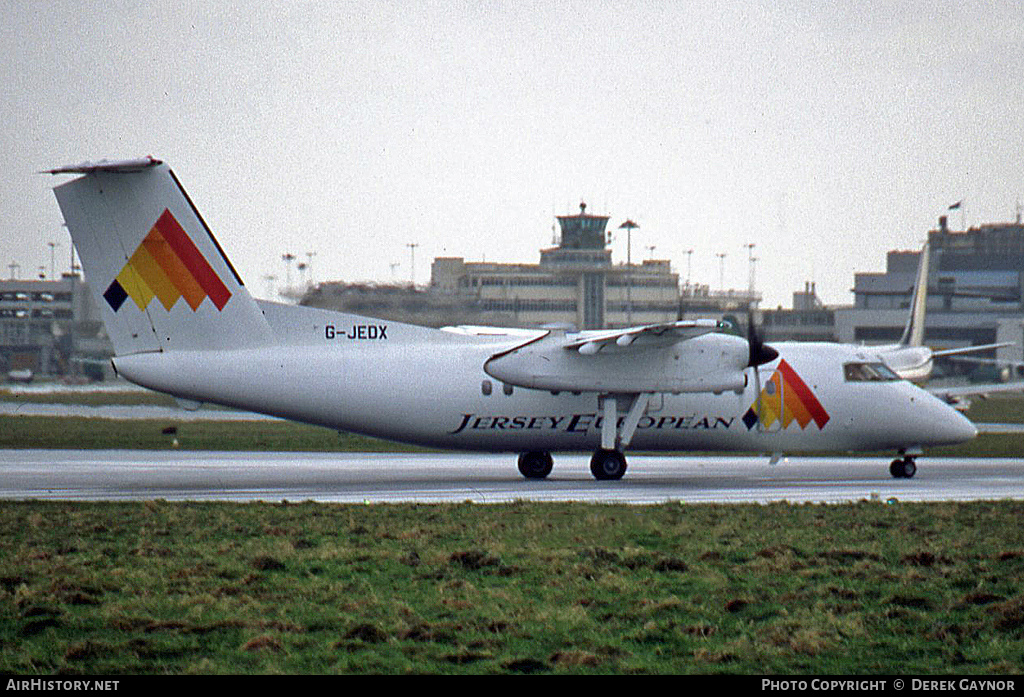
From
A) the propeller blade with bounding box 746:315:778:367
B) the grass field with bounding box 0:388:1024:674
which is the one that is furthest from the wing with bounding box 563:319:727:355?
the grass field with bounding box 0:388:1024:674

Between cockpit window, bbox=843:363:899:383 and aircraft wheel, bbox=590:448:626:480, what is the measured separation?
700 cm

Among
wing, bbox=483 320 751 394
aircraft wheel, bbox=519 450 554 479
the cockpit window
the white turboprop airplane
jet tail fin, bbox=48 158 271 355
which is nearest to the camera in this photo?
jet tail fin, bbox=48 158 271 355

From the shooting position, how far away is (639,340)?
28.8m

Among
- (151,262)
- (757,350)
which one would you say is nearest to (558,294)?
(757,350)

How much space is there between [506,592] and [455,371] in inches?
614

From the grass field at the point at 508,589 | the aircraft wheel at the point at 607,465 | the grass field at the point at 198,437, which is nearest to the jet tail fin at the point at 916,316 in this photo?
the grass field at the point at 198,437

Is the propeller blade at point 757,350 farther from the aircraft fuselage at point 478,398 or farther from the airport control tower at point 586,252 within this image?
the airport control tower at point 586,252

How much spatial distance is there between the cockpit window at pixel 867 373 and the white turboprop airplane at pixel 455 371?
0.04 meters

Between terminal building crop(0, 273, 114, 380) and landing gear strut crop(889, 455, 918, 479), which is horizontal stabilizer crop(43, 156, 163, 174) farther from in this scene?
terminal building crop(0, 273, 114, 380)

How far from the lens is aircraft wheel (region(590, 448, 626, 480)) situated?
98.1 ft

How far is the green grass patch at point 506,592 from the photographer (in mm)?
10992

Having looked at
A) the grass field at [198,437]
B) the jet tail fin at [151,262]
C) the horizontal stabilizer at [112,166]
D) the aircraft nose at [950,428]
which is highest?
the horizontal stabilizer at [112,166]

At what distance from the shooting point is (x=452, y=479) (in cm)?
3027

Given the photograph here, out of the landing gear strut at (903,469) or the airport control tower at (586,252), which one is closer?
the landing gear strut at (903,469)
